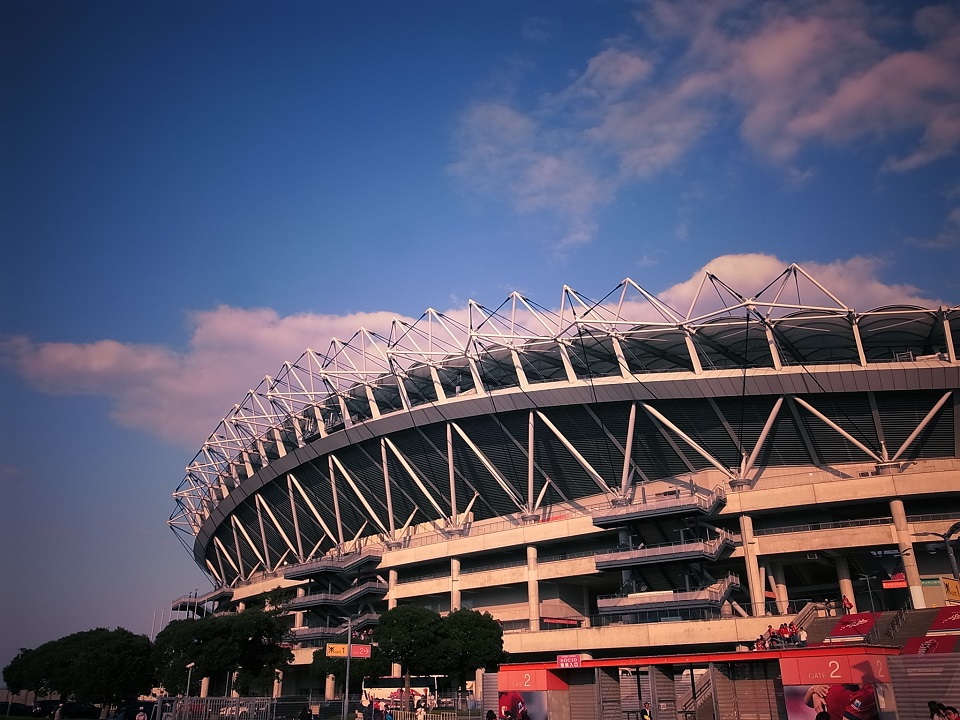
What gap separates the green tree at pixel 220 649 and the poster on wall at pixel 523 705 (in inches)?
1436

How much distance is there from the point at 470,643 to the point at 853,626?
24352 mm

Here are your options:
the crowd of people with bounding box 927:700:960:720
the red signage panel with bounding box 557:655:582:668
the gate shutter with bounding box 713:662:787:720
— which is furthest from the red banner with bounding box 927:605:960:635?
the crowd of people with bounding box 927:700:960:720

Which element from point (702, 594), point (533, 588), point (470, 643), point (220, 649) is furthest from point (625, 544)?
point (220, 649)

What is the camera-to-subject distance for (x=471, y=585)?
68812mm

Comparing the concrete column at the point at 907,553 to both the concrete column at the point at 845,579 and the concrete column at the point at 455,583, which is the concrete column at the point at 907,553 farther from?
the concrete column at the point at 455,583

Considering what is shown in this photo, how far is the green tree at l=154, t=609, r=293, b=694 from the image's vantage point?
5922 cm

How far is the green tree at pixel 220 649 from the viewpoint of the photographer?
59219 mm

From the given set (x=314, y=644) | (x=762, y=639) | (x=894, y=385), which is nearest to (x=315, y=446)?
(x=314, y=644)

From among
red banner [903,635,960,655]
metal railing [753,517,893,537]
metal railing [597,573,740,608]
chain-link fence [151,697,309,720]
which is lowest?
chain-link fence [151,697,309,720]

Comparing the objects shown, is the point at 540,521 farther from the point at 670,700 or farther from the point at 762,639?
the point at 670,700

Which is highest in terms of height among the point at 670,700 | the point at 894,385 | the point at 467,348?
the point at 467,348

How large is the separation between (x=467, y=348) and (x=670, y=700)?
38.7 metres

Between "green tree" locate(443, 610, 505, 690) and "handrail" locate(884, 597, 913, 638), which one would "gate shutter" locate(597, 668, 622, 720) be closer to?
"handrail" locate(884, 597, 913, 638)

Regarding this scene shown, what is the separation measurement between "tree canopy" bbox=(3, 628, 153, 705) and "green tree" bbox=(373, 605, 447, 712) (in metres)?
25.3
